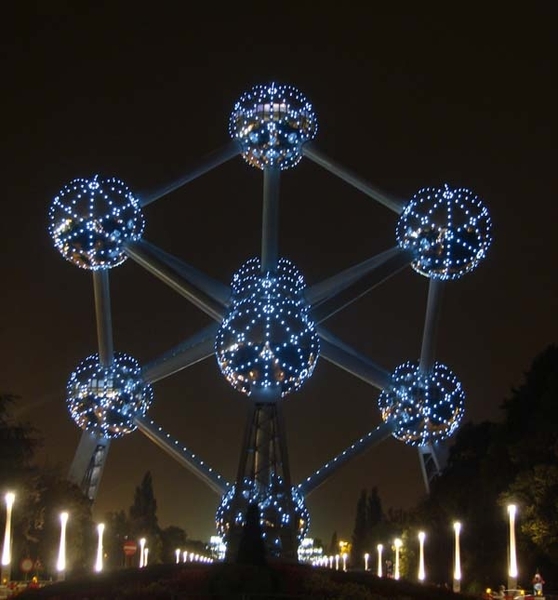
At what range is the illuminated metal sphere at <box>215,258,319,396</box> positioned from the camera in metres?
46.9

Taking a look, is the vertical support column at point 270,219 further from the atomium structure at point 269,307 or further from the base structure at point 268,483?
the base structure at point 268,483

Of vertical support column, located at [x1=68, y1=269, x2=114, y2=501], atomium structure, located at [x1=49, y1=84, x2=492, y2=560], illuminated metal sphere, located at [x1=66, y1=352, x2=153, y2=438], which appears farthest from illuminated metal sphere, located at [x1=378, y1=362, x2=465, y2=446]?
Result: vertical support column, located at [x1=68, y1=269, x2=114, y2=501]

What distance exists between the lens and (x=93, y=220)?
50.8 meters

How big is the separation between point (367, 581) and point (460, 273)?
29.4m

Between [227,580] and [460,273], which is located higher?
[460,273]

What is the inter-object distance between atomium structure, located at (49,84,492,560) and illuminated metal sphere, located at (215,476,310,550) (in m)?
0.07

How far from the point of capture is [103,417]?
2183 inches

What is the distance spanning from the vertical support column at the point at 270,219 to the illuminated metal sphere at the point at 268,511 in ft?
35.4

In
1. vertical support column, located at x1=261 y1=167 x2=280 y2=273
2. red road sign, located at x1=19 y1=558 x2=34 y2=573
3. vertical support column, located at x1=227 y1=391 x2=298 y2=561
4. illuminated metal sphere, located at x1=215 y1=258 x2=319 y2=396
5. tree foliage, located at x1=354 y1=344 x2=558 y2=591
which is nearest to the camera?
tree foliage, located at x1=354 y1=344 x2=558 y2=591

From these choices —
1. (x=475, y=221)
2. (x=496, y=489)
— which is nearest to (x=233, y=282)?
(x=475, y=221)

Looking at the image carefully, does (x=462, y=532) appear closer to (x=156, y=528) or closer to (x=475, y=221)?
(x=475, y=221)

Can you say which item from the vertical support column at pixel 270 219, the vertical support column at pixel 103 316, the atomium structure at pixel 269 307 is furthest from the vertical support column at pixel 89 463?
the vertical support column at pixel 270 219

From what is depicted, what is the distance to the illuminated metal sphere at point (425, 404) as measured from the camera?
55531 millimetres

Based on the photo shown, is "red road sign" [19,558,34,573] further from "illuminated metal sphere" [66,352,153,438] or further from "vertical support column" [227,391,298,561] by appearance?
"vertical support column" [227,391,298,561]
